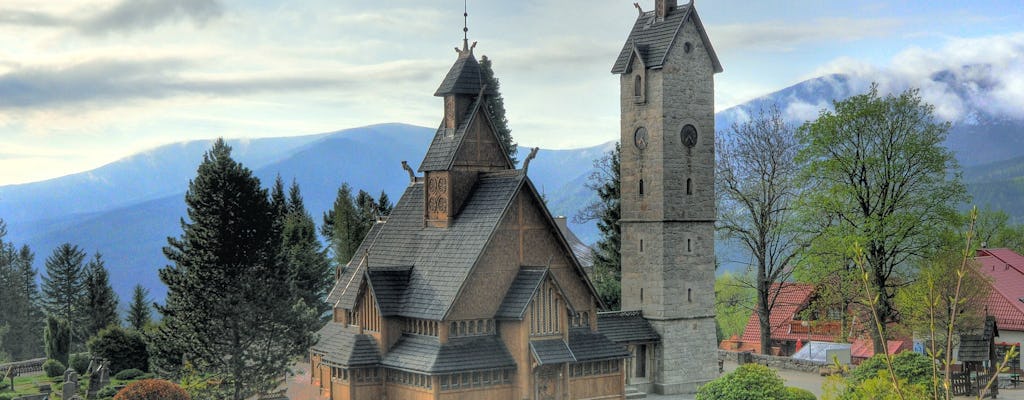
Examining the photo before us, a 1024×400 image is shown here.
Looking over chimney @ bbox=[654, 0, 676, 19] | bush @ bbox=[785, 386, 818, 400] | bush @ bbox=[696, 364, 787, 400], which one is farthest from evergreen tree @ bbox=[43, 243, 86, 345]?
bush @ bbox=[785, 386, 818, 400]

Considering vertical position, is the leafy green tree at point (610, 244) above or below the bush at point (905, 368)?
above

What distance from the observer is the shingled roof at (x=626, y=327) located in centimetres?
4056

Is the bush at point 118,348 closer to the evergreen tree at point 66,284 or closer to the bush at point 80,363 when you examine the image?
the bush at point 80,363

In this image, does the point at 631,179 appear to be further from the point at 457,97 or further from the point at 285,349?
the point at 285,349

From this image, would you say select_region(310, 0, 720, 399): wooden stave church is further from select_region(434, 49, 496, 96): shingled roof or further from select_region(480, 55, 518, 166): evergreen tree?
select_region(480, 55, 518, 166): evergreen tree

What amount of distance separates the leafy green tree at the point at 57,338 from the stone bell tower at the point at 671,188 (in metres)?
29.6

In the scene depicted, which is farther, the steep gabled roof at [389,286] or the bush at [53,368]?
the bush at [53,368]

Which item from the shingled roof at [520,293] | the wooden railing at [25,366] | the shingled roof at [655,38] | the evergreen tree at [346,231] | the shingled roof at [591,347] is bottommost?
the wooden railing at [25,366]

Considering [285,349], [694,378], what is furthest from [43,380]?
[694,378]

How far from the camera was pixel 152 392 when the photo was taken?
31.4 meters

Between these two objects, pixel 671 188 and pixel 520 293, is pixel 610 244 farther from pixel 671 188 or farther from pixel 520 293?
pixel 520 293

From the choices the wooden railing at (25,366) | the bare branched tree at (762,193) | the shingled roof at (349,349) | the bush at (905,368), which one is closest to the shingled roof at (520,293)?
the shingled roof at (349,349)

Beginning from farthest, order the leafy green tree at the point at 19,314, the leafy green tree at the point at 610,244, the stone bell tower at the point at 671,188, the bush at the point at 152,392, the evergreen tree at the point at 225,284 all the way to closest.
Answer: the leafy green tree at the point at 19,314, the leafy green tree at the point at 610,244, the stone bell tower at the point at 671,188, the evergreen tree at the point at 225,284, the bush at the point at 152,392

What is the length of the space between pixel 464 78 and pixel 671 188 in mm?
10308
